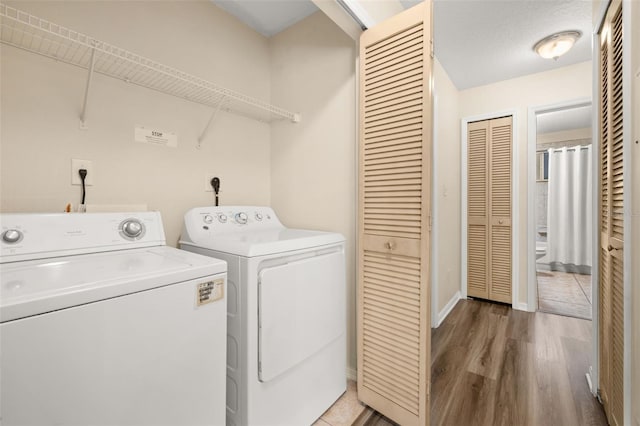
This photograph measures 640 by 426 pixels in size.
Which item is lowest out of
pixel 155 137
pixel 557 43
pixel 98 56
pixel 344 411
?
pixel 344 411

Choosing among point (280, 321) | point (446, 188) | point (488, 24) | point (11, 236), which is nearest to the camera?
point (11, 236)

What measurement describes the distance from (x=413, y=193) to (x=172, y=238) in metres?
1.38

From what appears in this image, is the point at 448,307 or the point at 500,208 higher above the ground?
the point at 500,208

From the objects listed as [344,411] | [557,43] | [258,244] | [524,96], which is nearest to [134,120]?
[258,244]

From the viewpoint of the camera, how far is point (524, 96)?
296cm

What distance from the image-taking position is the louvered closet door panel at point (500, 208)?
308cm

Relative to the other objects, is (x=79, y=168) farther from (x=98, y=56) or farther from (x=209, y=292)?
(x=209, y=292)

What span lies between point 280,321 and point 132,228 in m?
0.78

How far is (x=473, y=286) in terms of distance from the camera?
333cm

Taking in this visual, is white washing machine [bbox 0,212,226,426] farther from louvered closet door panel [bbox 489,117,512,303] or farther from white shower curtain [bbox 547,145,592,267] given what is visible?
white shower curtain [bbox 547,145,592,267]

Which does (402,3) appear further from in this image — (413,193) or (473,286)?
(473,286)

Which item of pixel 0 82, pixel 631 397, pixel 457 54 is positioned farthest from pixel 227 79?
pixel 631 397

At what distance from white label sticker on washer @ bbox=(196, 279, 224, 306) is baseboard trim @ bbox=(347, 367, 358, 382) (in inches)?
47.3

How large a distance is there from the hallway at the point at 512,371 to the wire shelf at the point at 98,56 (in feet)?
6.91
